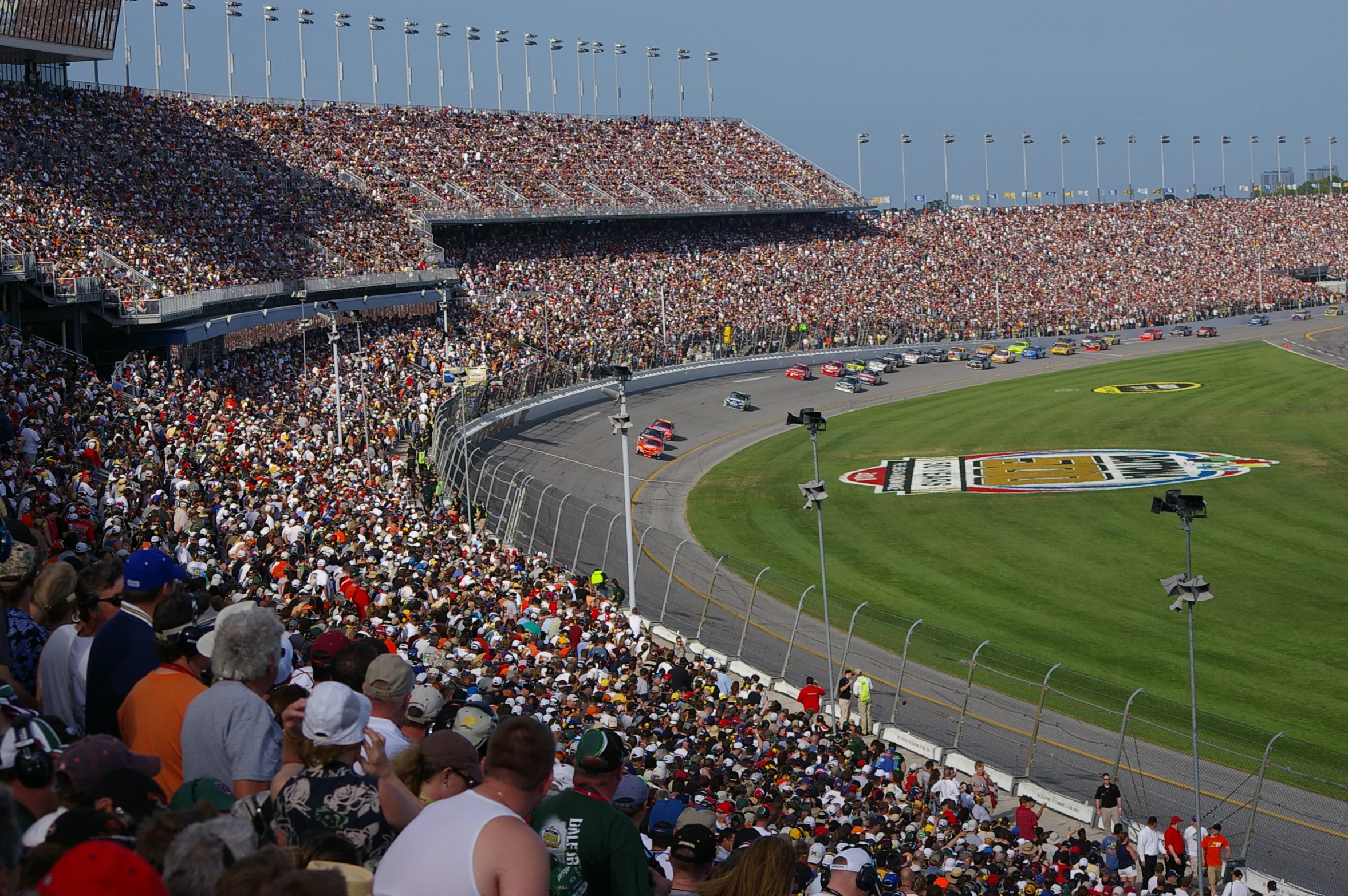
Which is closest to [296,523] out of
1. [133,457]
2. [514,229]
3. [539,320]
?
[133,457]

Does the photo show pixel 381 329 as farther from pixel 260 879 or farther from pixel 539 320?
pixel 260 879

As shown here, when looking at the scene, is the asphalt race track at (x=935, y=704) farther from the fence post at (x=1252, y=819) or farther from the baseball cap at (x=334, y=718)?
the baseball cap at (x=334, y=718)

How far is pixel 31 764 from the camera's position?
16.8ft

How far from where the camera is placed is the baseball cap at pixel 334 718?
5.49m

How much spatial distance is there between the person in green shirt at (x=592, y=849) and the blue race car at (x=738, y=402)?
54610 mm

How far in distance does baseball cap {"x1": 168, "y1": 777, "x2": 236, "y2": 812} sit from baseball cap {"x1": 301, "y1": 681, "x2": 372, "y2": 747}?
0.41 m

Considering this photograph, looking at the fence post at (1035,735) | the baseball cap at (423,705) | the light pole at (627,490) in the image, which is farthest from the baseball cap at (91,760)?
the light pole at (627,490)

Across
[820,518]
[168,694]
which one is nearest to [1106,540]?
[820,518]

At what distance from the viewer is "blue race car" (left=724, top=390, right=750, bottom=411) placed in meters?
60.1

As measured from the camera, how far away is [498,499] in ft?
112

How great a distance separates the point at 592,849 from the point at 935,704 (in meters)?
18.9

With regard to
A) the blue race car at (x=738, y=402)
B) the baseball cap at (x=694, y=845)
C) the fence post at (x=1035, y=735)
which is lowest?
the fence post at (x=1035, y=735)

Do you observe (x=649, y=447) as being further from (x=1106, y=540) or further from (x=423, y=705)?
(x=423, y=705)

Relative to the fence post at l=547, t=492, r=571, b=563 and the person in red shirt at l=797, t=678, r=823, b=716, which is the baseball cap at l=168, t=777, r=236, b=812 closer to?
the person in red shirt at l=797, t=678, r=823, b=716
